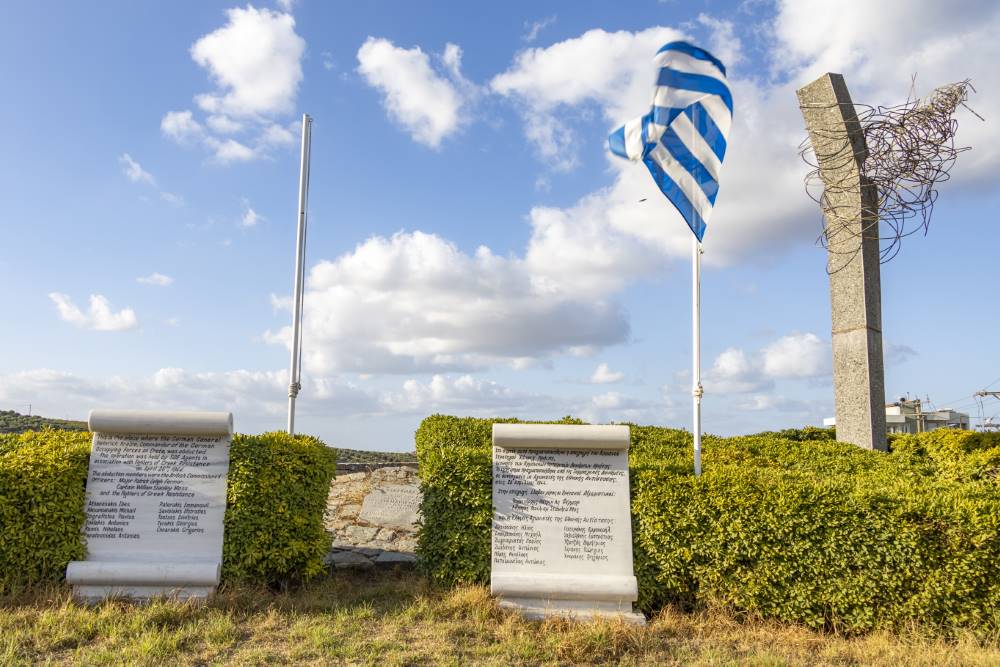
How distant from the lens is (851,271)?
10297mm

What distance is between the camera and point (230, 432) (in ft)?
19.8

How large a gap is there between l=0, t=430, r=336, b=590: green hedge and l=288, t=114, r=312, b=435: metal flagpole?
845mm

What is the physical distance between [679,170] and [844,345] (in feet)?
19.1

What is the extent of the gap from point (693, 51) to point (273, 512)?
5.62m

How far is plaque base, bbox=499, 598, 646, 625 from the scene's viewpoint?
529cm

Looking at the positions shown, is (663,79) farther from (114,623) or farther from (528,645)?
(114,623)

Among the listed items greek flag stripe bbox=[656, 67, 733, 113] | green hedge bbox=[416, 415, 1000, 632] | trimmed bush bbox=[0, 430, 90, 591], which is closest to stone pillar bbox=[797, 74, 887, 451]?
green hedge bbox=[416, 415, 1000, 632]

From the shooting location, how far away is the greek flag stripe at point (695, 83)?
6102 millimetres

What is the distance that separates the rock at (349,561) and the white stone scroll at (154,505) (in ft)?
4.12

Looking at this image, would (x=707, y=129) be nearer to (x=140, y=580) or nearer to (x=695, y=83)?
(x=695, y=83)

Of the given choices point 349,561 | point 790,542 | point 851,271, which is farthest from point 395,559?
point 851,271

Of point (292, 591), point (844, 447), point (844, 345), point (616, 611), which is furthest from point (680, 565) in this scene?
point (844, 345)

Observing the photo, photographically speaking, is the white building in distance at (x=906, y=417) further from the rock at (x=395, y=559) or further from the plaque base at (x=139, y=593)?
the plaque base at (x=139, y=593)

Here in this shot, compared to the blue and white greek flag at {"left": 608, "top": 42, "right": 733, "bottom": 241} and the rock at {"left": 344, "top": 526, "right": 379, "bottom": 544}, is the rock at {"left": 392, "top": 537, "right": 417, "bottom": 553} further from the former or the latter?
the blue and white greek flag at {"left": 608, "top": 42, "right": 733, "bottom": 241}
